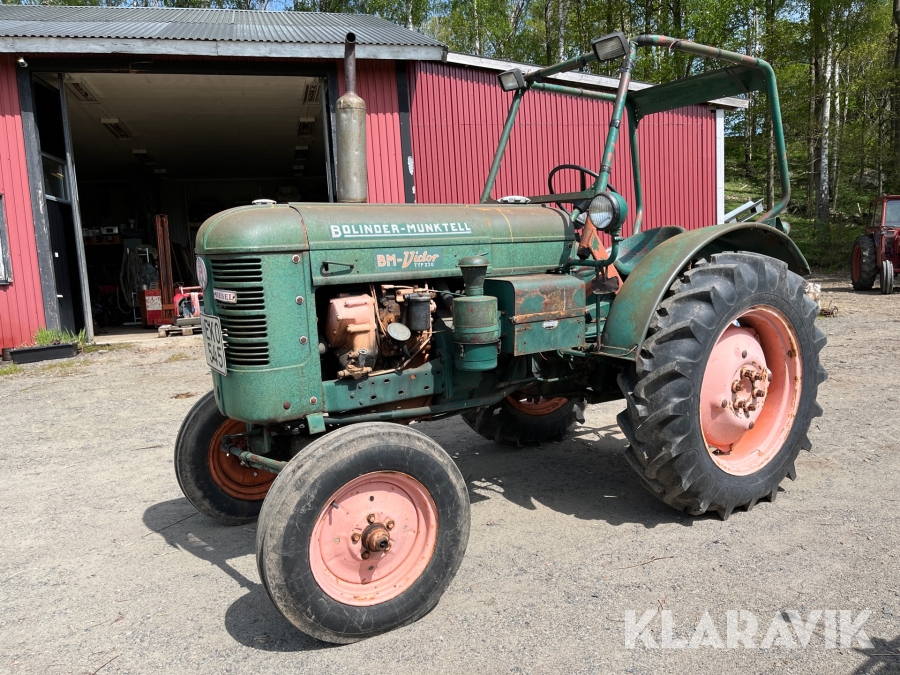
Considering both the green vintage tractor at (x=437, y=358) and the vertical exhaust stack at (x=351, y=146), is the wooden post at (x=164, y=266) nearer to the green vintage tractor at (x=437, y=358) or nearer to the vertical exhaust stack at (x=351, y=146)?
the vertical exhaust stack at (x=351, y=146)

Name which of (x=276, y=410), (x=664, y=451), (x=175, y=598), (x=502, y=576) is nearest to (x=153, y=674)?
(x=175, y=598)

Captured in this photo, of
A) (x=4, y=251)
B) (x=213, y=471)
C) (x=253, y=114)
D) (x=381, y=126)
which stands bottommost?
(x=213, y=471)

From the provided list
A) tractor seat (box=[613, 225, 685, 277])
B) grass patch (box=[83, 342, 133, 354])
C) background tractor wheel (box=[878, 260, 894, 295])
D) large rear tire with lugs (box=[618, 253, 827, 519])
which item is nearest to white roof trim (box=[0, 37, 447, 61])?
grass patch (box=[83, 342, 133, 354])

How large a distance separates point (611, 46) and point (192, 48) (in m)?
7.71

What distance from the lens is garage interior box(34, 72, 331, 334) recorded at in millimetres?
10328

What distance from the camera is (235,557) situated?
125 inches

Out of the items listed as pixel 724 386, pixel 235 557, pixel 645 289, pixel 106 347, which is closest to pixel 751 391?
pixel 724 386

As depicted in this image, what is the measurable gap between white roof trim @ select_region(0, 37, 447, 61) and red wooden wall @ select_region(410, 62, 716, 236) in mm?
802

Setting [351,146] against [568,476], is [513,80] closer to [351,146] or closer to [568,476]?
[351,146]

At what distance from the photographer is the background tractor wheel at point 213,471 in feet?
11.0

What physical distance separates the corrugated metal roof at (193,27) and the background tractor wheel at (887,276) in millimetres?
8745

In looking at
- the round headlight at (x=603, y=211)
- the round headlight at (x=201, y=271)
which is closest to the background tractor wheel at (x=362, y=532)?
the round headlight at (x=201, y=271)

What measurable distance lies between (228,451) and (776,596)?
2.38 metres

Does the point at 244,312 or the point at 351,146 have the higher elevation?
the point at 351,146
